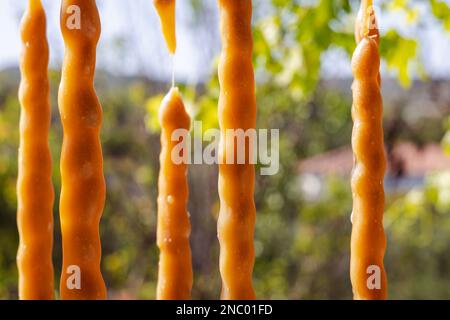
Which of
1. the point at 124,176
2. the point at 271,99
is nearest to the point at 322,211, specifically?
the point at 271,99

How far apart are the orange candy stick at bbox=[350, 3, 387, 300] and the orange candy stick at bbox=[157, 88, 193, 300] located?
249mm

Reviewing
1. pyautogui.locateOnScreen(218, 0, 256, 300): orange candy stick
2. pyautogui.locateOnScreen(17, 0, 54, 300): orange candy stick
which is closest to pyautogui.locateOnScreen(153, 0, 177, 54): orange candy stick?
pyautogui.locateOnScreen(218, 0, 256, 300): orange candy stick

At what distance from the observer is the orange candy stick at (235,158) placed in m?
0.78

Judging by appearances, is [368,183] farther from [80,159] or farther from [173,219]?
[80,159]

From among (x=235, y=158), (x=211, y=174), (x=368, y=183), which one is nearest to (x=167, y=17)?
(x=235, y=158)

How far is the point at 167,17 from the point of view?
2.63ft

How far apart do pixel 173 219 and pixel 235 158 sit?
16 centimetres

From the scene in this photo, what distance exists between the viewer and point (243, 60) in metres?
0.78

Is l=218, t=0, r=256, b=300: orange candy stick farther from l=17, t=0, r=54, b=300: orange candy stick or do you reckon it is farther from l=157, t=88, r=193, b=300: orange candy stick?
l=17, t=0, r=54, b=300: orange candy stick

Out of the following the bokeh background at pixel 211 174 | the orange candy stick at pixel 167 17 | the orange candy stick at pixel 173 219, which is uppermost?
the bokeh background at pixel 211 174

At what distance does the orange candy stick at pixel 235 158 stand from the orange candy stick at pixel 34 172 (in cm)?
28

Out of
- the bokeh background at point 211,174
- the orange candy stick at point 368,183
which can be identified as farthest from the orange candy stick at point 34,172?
the bokeh background at point 211,174

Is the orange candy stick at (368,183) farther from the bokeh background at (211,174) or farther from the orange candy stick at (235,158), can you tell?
the bokeh background at (211,174)

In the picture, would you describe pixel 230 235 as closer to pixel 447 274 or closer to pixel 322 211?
pixel 322 211
